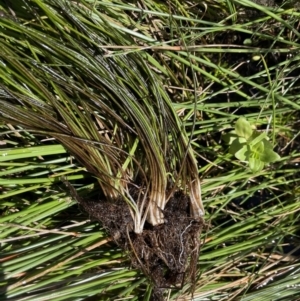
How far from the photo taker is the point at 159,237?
3.65 ft

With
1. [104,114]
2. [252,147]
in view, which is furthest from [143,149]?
[252,147]

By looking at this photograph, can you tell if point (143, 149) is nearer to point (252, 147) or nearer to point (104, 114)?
point (104, 114)

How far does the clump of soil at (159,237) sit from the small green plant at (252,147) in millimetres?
165

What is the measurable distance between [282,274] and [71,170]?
23.8 inches

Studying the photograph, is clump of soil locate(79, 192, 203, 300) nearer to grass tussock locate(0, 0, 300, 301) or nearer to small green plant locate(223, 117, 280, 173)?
grass tussock locate(0, 0, 300, 301)

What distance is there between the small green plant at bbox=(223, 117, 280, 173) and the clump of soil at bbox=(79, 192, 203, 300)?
16cm

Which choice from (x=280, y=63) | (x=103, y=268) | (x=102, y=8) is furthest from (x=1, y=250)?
(x=280, y=63)

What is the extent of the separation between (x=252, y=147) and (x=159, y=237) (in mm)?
293

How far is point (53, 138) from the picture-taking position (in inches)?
43.9

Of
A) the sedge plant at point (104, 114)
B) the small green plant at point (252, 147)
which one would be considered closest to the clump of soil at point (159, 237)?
the sedge plant at point (104, 114)

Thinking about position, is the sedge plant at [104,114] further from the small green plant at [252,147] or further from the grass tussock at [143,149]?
the small green plant at [252,147]

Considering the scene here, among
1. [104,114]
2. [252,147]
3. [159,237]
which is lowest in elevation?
[159,237]

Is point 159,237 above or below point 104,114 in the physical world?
below

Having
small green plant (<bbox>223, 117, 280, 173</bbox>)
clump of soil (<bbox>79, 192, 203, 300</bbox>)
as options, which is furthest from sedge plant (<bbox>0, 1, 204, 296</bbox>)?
small green plant (<bbox>223, 117, 280, 173</bbox>)
